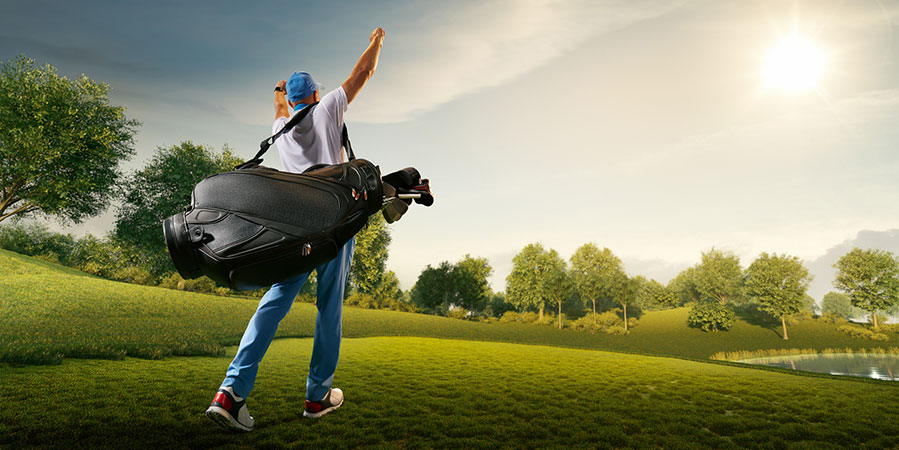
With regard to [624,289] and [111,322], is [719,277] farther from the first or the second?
[111,322]

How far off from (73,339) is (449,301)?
136ft

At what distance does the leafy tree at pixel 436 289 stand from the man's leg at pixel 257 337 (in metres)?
43.2

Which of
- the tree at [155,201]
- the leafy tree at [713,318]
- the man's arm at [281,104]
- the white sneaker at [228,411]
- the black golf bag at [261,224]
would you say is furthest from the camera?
the leafy tree at [713,318]

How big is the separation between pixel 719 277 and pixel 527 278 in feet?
88.5

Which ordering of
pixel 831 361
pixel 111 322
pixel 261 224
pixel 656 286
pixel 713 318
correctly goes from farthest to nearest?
pixel 656 286
pixel 713 318
pixel 831 361
pixel 111 322
pixel 261 224

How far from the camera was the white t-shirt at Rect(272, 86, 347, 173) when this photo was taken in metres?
2.72

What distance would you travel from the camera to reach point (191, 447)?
2223mm

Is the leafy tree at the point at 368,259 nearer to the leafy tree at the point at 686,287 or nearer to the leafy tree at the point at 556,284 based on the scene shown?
the leafy tree at the point at 556,284

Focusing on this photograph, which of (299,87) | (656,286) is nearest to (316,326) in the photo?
(299,87)

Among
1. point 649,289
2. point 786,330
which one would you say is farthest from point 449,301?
point 649,289

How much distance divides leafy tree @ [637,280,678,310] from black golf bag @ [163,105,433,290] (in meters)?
62.6

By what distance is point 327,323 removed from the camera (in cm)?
301

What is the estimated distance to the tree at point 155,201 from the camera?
81.2 ft

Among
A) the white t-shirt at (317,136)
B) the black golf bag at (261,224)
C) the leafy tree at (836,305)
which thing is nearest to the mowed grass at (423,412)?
the black golf bag at (261,224)
